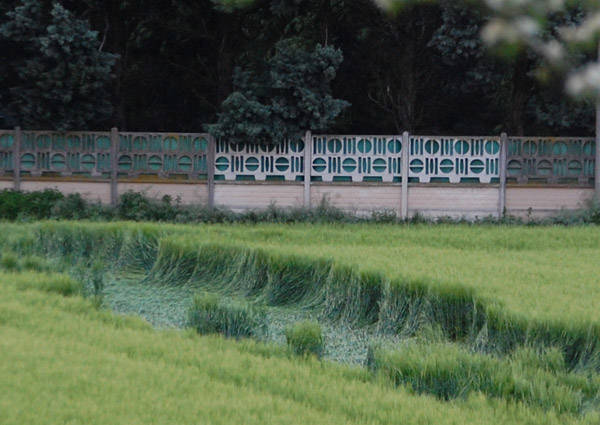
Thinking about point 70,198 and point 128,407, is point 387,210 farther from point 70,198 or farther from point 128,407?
point 128,407

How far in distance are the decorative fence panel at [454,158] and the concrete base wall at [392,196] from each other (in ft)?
0.56

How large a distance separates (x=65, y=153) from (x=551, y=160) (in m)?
7.41

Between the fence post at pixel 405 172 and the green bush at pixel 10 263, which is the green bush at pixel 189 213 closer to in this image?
the fence post at pixel 405 172

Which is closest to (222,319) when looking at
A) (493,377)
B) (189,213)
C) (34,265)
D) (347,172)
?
(493,377)

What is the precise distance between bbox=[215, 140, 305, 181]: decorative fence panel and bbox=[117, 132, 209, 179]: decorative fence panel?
0.31 metres

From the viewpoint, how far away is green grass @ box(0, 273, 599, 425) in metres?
4.02

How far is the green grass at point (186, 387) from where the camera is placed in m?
4.02

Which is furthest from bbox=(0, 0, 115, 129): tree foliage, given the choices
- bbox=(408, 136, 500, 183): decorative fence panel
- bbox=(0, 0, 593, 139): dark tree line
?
bbox=(408, 136, 500, 183): decorative fence panel

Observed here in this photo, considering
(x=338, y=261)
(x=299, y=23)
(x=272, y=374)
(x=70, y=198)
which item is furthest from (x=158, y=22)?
(x=272, y=374)

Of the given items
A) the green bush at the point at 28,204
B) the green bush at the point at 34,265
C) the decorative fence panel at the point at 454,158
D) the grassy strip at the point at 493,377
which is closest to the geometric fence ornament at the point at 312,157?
the decorative fence panel at the point at 454,158

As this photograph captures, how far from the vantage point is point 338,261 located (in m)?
7.70

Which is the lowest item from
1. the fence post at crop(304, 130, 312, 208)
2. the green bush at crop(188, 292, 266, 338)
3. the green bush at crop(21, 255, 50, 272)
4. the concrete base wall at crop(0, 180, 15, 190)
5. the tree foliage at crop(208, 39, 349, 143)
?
the green bush at crop(188, 292, 266, 338)

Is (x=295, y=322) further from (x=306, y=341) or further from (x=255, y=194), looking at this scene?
(x=255, y=194)

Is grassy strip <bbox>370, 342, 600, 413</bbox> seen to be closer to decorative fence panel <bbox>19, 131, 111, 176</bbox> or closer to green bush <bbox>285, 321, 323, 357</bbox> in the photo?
green bush <bbox>285, 321, 323, 357</bbox>
